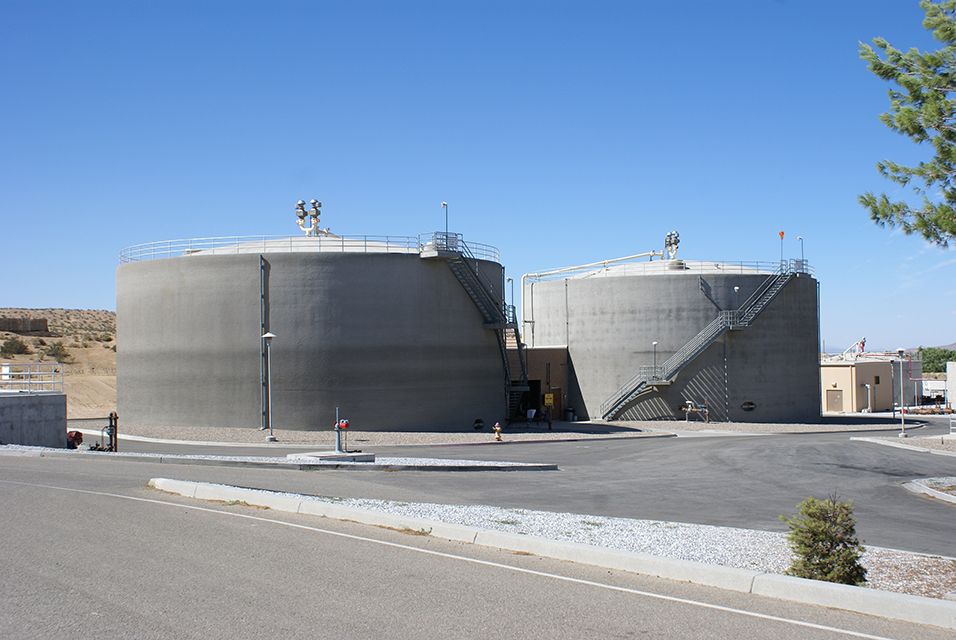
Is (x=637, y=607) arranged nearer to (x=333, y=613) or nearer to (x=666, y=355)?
(x=333, y=613)

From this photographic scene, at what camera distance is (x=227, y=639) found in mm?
5758

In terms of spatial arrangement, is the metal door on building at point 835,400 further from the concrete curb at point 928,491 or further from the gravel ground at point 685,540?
the gravel ground at point 685,540

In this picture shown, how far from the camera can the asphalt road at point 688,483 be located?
13.2 meters

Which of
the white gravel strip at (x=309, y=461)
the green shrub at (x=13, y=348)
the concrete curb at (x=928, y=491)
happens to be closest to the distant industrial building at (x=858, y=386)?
the concrete curb at (x=928, y=491)

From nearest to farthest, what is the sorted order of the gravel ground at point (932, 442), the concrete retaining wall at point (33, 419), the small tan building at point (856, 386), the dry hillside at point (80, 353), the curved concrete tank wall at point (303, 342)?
the concrete retaining wall at point (33, 419) → the gravel ground at point (932, 442) → the curved concrete tank wall at point (303, 342) → the dry hillside at point (80, 353) → the small tan building at point (856, 386)

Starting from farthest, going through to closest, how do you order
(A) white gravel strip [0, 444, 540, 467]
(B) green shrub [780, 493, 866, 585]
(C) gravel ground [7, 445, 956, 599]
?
(A) white gravel strip [0, 444, 540, 467] → (C) gravel ground [7, 445, 956, 599] → (B) green shrub [780, 493, 866, 585]

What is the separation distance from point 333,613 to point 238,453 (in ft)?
58.7

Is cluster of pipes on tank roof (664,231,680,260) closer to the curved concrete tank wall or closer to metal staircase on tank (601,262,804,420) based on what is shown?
metal staircase on tank (601,262,804,420)

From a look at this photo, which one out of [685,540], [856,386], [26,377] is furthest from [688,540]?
[856,386]

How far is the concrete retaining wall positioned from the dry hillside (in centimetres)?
2208

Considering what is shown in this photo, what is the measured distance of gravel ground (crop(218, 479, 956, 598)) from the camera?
8102 mm

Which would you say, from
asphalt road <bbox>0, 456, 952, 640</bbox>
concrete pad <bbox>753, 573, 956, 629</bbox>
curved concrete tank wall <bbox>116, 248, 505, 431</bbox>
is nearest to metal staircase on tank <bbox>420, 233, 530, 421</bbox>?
curved concrete tank wall <bbox>116, 248, 505, 431</bbox>

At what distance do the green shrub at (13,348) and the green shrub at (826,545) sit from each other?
79.6m

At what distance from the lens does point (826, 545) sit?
7.50m
